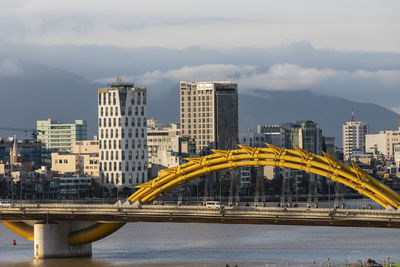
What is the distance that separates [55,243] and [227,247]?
1453cm

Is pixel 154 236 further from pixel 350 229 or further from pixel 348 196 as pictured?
pixel 348 196

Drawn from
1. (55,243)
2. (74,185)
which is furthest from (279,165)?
(74,185)

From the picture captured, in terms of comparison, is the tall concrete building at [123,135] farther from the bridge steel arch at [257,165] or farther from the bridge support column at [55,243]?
Result: the bridge support column at [55,243]

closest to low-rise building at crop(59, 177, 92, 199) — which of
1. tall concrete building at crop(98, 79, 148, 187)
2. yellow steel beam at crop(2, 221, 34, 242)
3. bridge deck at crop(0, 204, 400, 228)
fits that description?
tall concrete building at crop(98, 79, 148, 187)

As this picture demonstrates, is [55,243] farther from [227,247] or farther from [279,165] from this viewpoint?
[279,165]

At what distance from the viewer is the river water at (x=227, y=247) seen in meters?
74.1

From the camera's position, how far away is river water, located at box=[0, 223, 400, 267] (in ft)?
243

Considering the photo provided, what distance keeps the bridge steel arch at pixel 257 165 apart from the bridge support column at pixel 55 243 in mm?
524

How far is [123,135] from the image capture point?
17338 cm

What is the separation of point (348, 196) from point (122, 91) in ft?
163

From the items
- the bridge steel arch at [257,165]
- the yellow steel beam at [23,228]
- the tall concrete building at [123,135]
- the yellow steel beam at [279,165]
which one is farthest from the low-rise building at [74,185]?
the yellow steel beam at [279,165]

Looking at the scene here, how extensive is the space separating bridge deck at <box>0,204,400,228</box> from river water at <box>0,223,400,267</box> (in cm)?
293

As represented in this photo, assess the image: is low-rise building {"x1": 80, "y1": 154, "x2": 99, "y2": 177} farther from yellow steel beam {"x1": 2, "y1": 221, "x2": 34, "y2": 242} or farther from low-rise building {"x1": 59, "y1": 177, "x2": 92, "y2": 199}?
yellow steel beam {"x1": 2, "y1": 221, "x2": 34, "y2": 242}

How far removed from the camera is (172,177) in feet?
256
